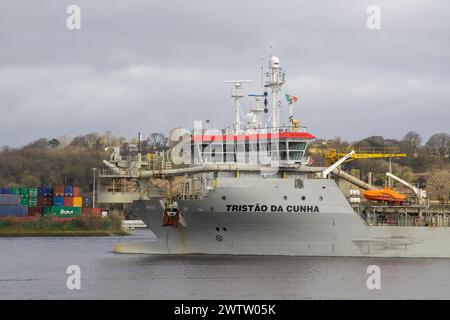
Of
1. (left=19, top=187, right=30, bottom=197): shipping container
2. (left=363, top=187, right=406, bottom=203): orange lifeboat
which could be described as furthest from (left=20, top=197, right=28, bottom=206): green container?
(left=363, top=187, right=406, bottom=203): orange lifeboat

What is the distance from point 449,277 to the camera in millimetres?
45250

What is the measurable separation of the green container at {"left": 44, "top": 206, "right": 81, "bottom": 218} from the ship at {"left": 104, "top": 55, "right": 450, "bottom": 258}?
64.5m

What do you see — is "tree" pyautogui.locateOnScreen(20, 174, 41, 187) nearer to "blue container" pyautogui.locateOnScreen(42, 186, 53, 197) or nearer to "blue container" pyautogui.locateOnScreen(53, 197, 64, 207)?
"blue container" pyautogui.locateOnScreen(42, 186, 53, 197)

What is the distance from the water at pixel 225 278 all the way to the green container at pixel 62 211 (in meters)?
62.7

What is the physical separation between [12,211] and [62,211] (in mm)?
7137

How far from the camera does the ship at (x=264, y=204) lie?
5050 cm

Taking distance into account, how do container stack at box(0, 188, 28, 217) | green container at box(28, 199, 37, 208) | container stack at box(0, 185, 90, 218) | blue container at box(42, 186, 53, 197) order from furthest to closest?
blue container at box(42, 186, 53, 197), green container at box(28, 199, 37, 208), container stack at box(0, 185, 90, 218), container stack at box(0, 188, 28, 217)

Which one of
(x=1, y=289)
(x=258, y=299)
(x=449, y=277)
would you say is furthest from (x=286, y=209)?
(x=1, y=289)

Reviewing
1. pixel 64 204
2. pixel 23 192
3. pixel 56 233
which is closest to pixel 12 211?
pixel 23 192

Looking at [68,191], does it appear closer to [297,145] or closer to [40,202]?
[40,202]

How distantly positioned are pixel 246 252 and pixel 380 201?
8.10 m

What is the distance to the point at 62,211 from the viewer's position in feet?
390

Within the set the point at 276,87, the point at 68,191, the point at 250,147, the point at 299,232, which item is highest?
the point at 276,87

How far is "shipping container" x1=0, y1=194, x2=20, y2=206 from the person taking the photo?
115 metres
